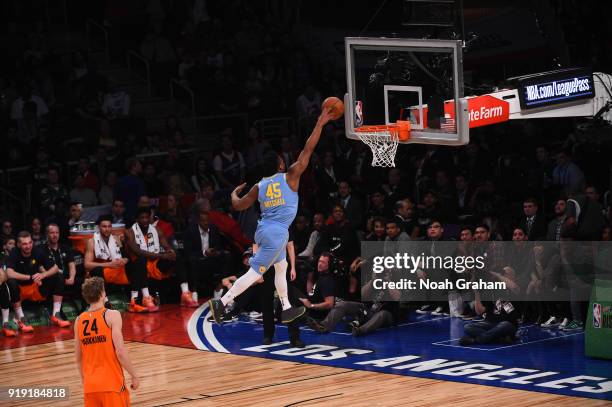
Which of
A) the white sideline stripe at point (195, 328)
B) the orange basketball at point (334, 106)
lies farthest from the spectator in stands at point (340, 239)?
the orange basketball at point (334, 106)

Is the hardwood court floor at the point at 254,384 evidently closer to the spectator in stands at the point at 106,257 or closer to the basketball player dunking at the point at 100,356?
the basketball player dunking at the point at 100,356

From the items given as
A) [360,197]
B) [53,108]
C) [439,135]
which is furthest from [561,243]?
[53,108]

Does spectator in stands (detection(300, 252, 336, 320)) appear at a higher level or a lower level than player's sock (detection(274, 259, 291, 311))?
lower

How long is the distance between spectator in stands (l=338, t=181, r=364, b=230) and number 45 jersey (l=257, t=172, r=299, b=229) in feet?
19.9

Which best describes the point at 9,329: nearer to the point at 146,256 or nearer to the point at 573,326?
A: the point at 146,256

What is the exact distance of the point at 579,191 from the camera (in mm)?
16781

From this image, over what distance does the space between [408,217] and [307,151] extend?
578 cm

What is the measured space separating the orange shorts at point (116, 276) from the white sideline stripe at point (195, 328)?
1286 millimetres

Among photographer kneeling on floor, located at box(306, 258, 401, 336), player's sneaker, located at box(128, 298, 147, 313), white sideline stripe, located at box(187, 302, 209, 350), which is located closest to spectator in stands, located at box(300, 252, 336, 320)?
photographer kneeling on floor, located at box(306, 258, 401, 336)

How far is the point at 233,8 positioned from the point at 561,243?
12260mm

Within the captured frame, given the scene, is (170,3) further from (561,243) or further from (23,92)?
(561,243)

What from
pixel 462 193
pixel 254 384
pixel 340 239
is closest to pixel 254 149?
pixel 462 193

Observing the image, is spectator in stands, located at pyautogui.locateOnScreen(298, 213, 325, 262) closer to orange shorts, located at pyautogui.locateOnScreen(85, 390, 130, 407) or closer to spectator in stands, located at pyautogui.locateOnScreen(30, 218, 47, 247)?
spectator in stands, located at pyautogui.locateOnScreen(30, 218, 47, 247)

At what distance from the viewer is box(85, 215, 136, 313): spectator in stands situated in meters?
17.2
